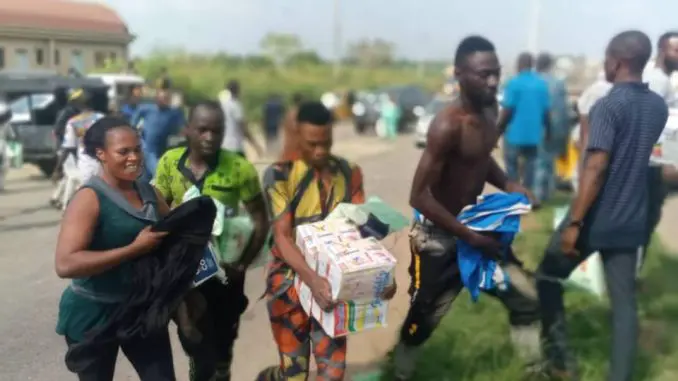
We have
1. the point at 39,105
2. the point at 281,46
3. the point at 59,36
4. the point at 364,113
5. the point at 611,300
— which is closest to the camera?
the point at 611,300

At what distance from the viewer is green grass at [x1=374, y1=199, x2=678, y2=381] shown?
4426mm

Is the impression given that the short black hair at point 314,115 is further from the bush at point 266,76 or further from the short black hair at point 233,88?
the bush at point 266,76

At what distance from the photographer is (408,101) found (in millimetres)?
28453

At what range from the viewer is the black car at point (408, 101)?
27.8 meters

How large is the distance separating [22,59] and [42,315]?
66.1 ft

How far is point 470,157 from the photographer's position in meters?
3.95

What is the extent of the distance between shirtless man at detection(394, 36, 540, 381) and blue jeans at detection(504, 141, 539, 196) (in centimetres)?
543

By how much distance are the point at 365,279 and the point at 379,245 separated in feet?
0.73

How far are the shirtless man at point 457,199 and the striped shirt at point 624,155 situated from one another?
14.9 inches

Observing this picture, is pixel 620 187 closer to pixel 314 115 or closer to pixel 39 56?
pixel 314 115

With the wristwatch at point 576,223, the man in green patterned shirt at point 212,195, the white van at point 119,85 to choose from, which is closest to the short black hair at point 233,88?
the man in green patterned shirt at point 212,195

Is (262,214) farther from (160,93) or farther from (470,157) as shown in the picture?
(160,93)

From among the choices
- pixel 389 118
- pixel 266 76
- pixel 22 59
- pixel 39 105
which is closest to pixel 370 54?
pixel 266 76

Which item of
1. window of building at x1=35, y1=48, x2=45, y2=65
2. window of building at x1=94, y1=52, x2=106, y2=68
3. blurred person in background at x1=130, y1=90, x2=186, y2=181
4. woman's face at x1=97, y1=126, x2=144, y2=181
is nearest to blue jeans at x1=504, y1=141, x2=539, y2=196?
blurred person in background at x1=130, y1=90, x2=186, y2=181
